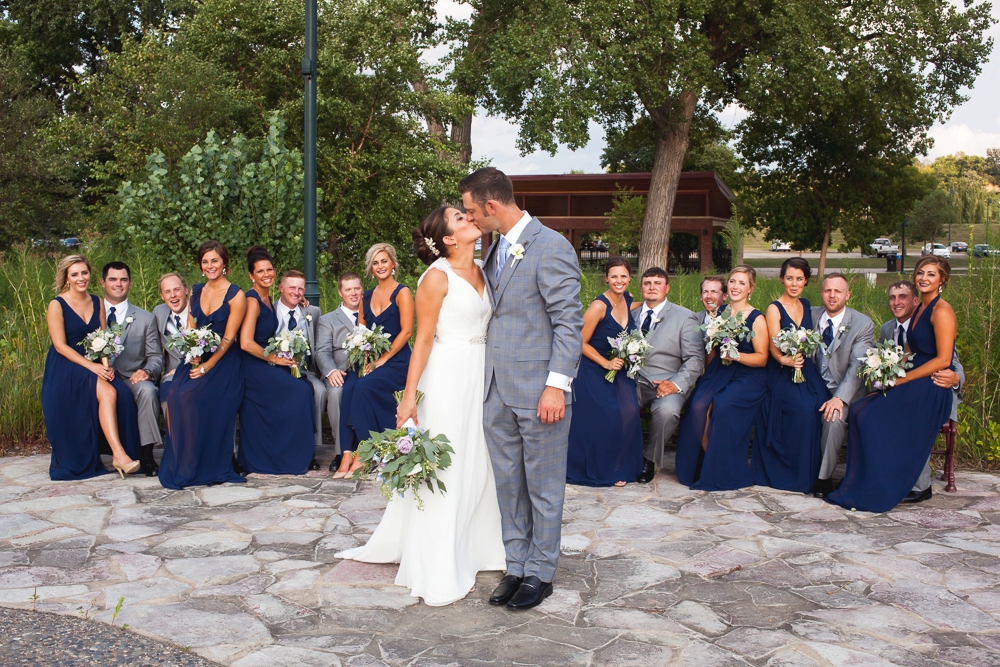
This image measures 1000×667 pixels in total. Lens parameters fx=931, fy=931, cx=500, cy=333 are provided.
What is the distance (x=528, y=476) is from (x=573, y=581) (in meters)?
0.79

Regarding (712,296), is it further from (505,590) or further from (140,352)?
(140,352)

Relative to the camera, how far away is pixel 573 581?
5.20m

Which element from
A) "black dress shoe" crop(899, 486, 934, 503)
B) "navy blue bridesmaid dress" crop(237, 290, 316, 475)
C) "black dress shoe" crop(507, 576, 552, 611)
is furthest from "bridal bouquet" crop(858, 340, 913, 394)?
"navy blue bridesmaid dress" crop(237, 290, 316, 475)

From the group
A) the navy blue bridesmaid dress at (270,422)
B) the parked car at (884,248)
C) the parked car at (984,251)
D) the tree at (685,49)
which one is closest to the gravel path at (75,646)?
the navy blue bridesmaid dress at (270,422)

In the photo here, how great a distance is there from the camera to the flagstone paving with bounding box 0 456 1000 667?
4.30m

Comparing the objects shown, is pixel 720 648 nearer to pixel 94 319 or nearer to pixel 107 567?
pixel 107 567

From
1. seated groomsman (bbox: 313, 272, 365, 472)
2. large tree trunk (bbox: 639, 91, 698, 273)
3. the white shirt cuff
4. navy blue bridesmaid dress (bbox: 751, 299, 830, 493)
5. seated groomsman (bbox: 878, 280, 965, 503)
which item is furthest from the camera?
large tree trunk (bbox: 639, 91, 698, 273)

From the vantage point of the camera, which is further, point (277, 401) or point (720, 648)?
point (277, 401)

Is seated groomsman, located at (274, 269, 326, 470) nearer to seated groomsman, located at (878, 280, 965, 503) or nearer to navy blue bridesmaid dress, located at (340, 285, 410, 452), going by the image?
navy blue bridesmaid dress, located at (340, 285, 410, 452)

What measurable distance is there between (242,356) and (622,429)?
3.23 metres

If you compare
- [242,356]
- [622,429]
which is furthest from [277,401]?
[622,429]

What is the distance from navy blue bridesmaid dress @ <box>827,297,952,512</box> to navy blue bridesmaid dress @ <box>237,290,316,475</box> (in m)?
4.25

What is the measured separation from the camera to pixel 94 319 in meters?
7.84

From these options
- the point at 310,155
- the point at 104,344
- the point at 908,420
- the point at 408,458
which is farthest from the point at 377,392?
the point at 908,420
